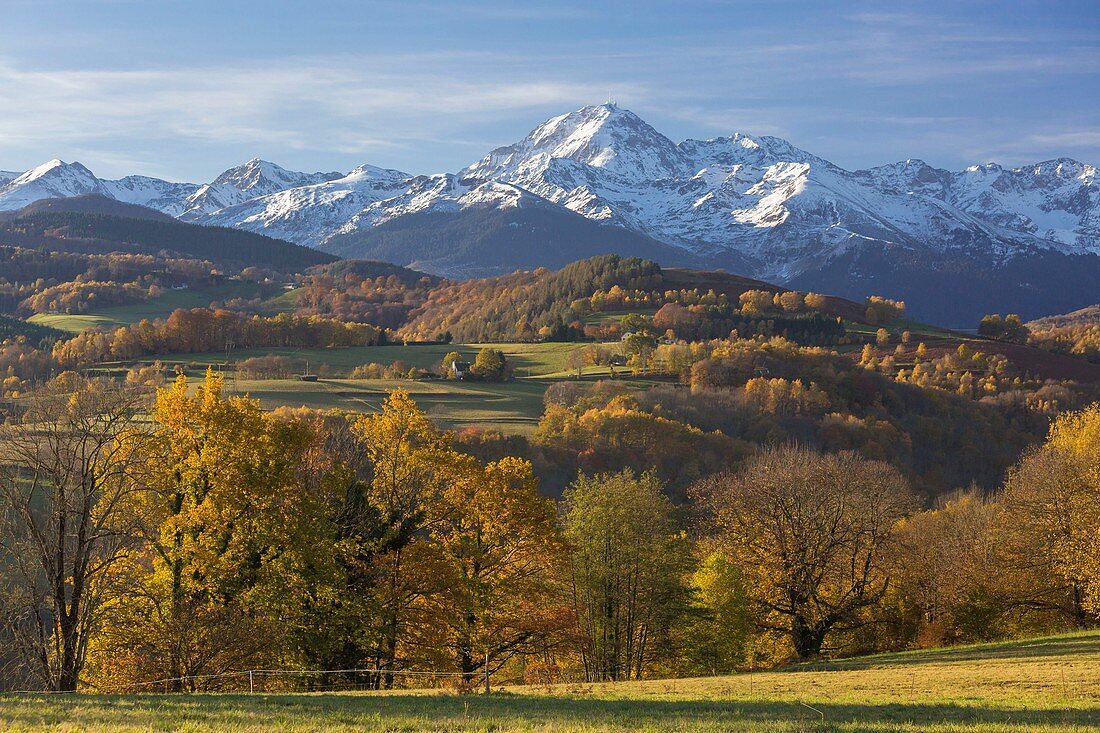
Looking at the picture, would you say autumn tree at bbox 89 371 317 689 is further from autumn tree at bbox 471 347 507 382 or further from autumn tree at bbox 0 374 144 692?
autumn tree at bbox 471 347 507 382

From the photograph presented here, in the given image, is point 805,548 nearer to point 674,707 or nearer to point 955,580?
point 955,580

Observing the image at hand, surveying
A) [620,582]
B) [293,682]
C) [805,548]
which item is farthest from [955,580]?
[293,682]

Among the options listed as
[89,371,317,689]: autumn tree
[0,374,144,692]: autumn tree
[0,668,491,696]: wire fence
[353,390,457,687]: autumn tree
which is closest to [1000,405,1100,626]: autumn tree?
[0,668,491,696]: wire fence

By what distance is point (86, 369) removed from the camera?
15288cm

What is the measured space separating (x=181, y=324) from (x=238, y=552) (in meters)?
157

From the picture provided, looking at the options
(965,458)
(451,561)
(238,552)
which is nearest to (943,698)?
(451,561)

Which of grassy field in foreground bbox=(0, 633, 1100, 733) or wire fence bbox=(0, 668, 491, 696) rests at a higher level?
grassy field in foreground bbox=(0, 633, 1100, 733)

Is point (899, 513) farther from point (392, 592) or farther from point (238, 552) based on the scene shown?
point (238, 552)

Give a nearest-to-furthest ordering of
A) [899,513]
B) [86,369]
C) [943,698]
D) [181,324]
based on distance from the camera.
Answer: [943,698] → [899,513] → [86,369] → [181,324]

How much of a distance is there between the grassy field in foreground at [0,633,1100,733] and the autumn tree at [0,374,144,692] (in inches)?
230

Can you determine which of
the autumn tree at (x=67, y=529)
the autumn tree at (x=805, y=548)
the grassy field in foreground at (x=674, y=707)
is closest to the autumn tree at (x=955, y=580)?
the autumn tree at (x=805, y=548)

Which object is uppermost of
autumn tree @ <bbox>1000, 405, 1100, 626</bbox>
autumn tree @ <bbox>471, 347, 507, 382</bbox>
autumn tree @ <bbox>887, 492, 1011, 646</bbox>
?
autumn tree @ <bbox>471, 347, 507, 382</bbox>

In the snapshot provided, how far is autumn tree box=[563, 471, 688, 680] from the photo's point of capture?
5188cm

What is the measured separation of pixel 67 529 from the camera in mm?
33594
